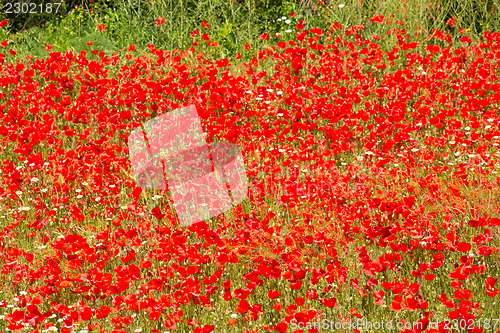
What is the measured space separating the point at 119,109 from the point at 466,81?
2952 millimetres

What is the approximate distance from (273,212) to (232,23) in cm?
415

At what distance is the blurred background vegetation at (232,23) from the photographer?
672 centimetres

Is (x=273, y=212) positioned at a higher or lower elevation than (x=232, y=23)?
higher

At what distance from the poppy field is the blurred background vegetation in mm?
629

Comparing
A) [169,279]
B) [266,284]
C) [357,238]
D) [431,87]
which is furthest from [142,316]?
[431,87]

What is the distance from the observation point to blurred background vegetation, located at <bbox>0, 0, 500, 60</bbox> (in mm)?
6723

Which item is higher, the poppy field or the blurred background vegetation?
the poppy field

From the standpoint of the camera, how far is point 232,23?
7.14m

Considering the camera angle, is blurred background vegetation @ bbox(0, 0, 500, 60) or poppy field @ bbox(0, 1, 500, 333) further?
blurred background vegetation @ bbox(0, 0, 500, 60)

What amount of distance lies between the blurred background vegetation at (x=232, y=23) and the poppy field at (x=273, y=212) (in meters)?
0.63

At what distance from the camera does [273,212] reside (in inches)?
135

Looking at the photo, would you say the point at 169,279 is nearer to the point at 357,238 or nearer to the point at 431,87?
the point at 357,238

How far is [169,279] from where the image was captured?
301 centimetres

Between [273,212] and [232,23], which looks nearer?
[273,212]
